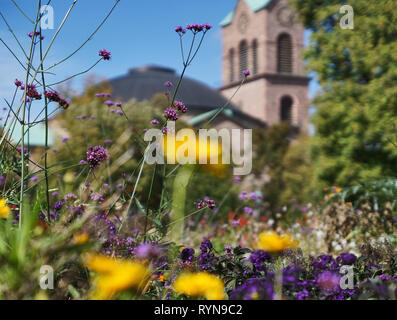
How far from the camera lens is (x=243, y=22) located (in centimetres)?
4131

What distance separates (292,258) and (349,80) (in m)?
9.28

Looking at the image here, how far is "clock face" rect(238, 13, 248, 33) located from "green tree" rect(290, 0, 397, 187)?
3061cm

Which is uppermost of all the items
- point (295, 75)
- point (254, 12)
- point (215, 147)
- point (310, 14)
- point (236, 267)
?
point (254, 12)

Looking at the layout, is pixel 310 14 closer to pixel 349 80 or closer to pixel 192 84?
pixel 349 80

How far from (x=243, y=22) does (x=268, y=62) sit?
5.09m

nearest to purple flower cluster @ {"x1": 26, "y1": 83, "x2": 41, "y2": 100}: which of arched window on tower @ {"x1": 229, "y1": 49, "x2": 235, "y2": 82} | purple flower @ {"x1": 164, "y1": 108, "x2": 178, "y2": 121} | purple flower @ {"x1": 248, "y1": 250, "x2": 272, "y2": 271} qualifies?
purple flower @ {"x1": 164, "y1": 108, "x2": 178, "y2": 121}

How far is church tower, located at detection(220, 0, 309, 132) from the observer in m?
39.4

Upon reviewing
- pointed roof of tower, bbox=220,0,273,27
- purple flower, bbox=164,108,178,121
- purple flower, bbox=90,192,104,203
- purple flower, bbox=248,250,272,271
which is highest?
pointed roof of tower, bbox=220,0,273,27

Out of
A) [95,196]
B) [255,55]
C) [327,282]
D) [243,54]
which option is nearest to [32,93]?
[95,196]

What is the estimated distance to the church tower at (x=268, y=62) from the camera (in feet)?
129

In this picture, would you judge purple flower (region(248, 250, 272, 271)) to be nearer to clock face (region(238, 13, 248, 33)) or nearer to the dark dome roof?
the dark dome roof

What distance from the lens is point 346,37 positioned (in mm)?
10688

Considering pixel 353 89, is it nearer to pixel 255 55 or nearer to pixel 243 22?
pixel 255 55
